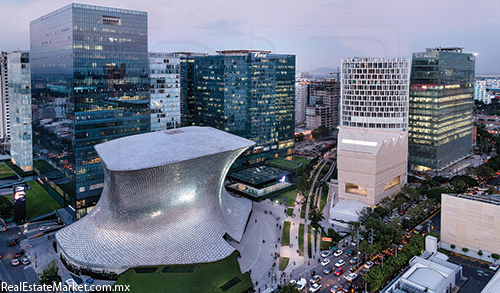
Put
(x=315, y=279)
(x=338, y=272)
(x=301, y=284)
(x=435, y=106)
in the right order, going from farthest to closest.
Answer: (x=435, y=106)
(x=338, y=272)
(x=315, y=279)
(x=301, y=284)

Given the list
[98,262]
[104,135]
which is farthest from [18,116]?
[98,262]

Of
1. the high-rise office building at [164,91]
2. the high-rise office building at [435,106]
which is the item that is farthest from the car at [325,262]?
the high-rise office building at [435,106]

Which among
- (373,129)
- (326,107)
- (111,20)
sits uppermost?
(111,20)

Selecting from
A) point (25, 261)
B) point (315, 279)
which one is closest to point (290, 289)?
point (315, 279)

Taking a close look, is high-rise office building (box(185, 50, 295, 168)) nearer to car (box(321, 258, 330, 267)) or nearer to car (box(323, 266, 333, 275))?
car (box(321, 258, 330, 267))

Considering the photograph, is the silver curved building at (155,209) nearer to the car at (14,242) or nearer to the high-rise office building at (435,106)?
the car at (14,242)

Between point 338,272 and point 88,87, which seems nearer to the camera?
point 338,272

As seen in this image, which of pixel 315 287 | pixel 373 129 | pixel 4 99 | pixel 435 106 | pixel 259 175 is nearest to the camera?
pixel 315 287

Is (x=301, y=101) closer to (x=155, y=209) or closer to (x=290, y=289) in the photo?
(x=155, y=209)
